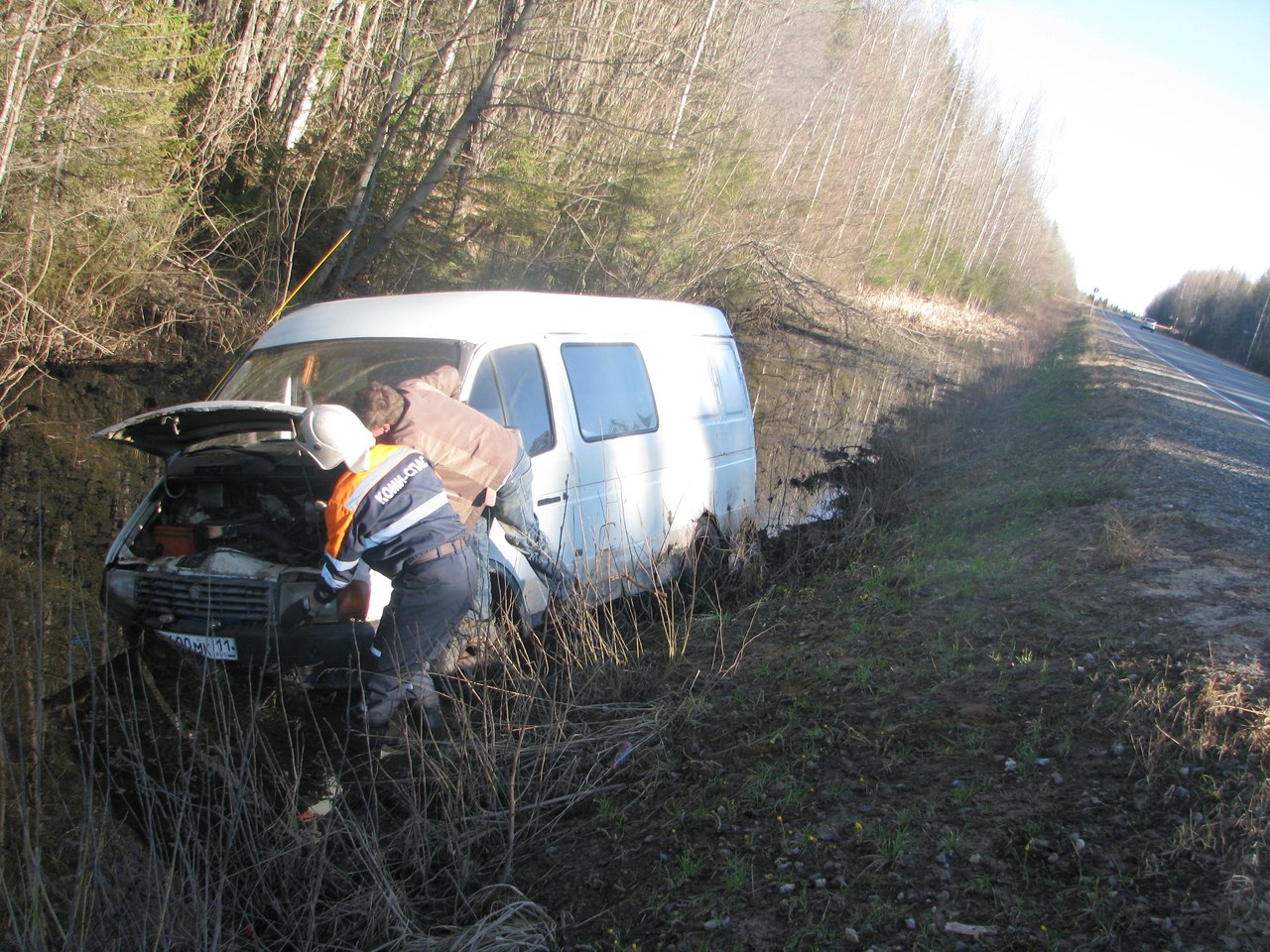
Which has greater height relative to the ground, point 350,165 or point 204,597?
point 350,165

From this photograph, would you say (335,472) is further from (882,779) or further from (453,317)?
(882,779)

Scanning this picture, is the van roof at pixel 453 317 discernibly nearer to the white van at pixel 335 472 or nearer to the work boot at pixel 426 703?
the white van at pixel 335 472

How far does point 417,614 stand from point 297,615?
0.73 m

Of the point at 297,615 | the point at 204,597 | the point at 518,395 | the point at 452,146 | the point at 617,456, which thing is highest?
the point at 452,146

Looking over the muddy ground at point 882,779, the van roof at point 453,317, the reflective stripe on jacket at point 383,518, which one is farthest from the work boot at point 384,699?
the van roof at point 453,317

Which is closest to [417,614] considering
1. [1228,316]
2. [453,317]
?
[453,317]

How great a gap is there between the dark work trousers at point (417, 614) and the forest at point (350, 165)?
28.4ft

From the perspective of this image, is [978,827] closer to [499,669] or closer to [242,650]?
[499,669]

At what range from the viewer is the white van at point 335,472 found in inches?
180

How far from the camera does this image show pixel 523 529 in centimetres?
493

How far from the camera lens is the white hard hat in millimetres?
3730

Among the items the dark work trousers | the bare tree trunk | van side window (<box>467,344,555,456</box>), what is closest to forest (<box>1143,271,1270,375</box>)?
the bare tree trunk

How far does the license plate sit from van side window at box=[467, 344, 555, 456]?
67.7 inches

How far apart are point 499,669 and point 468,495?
2.86 feet
